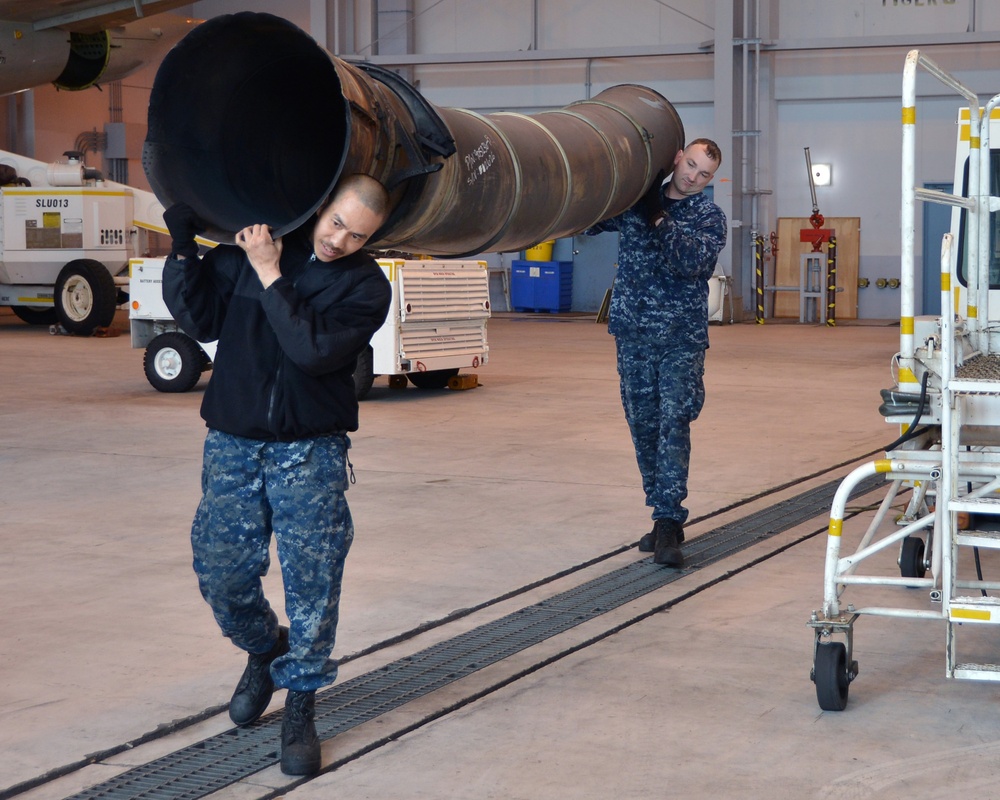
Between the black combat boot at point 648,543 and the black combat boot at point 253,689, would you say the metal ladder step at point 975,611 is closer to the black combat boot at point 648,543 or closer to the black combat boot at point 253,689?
the black combat boot at point 253,689

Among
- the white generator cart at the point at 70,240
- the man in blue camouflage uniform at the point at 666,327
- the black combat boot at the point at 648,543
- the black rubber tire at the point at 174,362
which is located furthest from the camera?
the white generator cart at the point at 70,240

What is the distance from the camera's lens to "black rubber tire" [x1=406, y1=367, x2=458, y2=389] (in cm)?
1191

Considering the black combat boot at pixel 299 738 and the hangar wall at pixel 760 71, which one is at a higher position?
the hangar wall at pixel 760 71

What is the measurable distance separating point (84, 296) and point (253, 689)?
14.6 m

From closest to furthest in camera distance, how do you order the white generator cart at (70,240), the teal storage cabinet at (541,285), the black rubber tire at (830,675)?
the black rubber tire at (830,675), the white generator cart at (70,240), the teal storage cabinet at (541,285)

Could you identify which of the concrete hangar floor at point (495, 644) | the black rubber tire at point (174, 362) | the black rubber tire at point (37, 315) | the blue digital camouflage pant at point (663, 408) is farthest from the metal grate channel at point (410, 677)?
the black rubber tire at point (37, 315)

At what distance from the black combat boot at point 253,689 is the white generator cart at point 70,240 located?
1400 centimetres

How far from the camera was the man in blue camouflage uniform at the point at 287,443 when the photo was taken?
10.5 feet

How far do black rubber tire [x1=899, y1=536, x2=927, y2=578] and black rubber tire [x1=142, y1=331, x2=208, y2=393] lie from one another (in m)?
7.37

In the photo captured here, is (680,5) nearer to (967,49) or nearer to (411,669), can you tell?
(967,49)

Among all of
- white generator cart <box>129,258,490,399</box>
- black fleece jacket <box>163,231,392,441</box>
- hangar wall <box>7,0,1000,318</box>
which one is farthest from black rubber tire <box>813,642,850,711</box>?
hangar wall <box>7,0,1000,318</box>

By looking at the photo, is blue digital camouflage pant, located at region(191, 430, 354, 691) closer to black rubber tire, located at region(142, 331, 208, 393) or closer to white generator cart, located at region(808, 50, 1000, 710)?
white generator cart, located at region(808, 50, 1000, 710)

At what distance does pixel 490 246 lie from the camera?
3.53 metres

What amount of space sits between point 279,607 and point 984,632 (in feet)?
8.35
